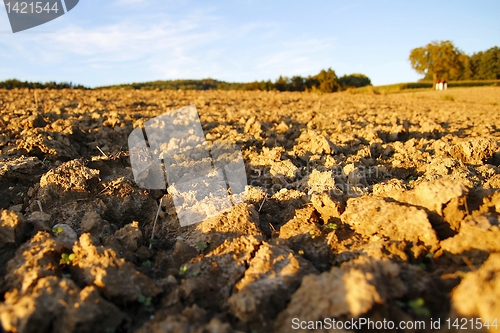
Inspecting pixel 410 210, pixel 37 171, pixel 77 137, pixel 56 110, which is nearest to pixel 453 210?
pixel 410 210

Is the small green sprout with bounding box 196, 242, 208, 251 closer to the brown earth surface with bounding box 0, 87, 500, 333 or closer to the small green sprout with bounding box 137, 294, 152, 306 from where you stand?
the brown earth surface with bounding box 0, 87, 500, 333

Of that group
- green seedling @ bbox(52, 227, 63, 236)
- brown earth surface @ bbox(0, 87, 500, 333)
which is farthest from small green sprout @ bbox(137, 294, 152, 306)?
green seedling @ bbox(52, 227, 63, 236)

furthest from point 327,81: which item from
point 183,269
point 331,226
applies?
point 183,269

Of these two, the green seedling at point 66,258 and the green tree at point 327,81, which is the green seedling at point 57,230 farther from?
the green tree at point 327,81

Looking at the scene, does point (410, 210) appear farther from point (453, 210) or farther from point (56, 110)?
point (56, 110)

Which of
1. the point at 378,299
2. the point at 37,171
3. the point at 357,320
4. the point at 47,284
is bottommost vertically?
the point at 357,320
